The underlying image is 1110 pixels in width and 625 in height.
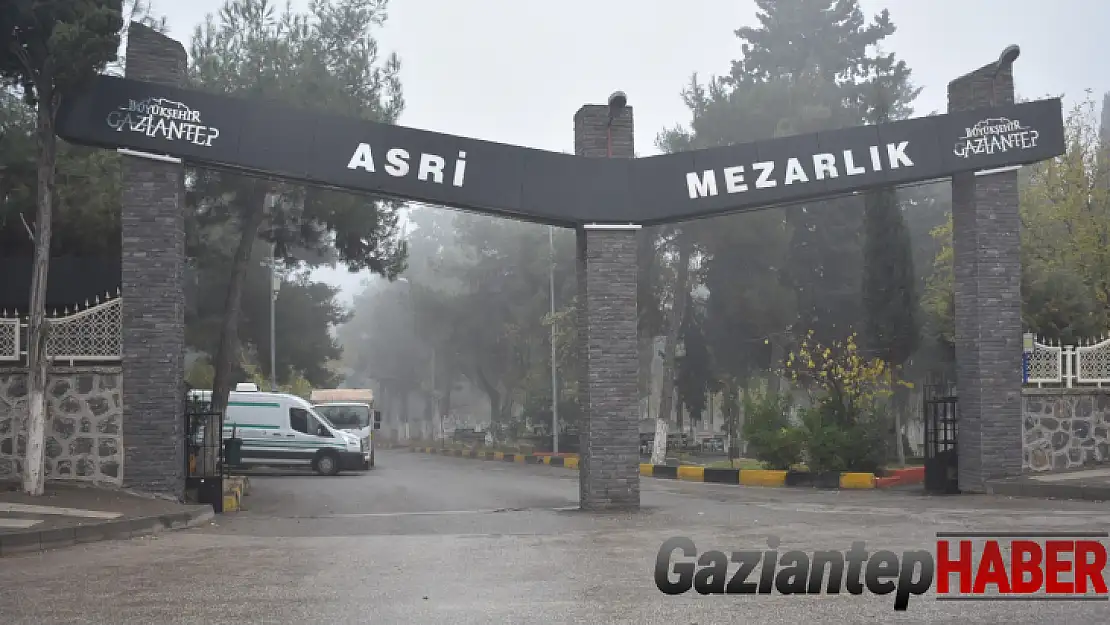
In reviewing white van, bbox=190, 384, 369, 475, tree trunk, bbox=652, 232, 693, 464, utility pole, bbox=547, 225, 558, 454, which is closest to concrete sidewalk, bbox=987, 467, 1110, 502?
tree trunk, bbox=652, 232, 693, 464

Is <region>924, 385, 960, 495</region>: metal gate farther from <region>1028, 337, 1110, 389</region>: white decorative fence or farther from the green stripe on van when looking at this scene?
the green stripe on van

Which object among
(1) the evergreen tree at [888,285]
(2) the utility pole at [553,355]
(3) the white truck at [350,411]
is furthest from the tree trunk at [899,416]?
(3) the white truck at [350,411]

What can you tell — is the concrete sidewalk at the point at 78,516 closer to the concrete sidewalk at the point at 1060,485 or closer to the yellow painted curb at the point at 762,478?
the concrete sidewalk at the point at 1060,485

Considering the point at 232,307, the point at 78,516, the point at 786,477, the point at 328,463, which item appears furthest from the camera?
the point at 328,463

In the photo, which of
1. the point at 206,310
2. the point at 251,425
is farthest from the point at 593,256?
the point at 206,310

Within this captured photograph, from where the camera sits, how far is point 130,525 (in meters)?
12.9

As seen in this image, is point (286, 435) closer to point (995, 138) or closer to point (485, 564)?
point (995, 138)

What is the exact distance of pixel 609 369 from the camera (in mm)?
16984

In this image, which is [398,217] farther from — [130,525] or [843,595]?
[843,595]

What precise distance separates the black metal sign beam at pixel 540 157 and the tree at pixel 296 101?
6656 millimetres

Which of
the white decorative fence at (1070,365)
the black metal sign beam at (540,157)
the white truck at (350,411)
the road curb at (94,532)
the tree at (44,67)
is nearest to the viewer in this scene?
the road curb at (94,532)

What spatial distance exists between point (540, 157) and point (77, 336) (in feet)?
22.9

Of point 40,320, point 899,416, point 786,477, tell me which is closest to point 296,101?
point 40,320

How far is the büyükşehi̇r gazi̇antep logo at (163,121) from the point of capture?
50.0 ft
